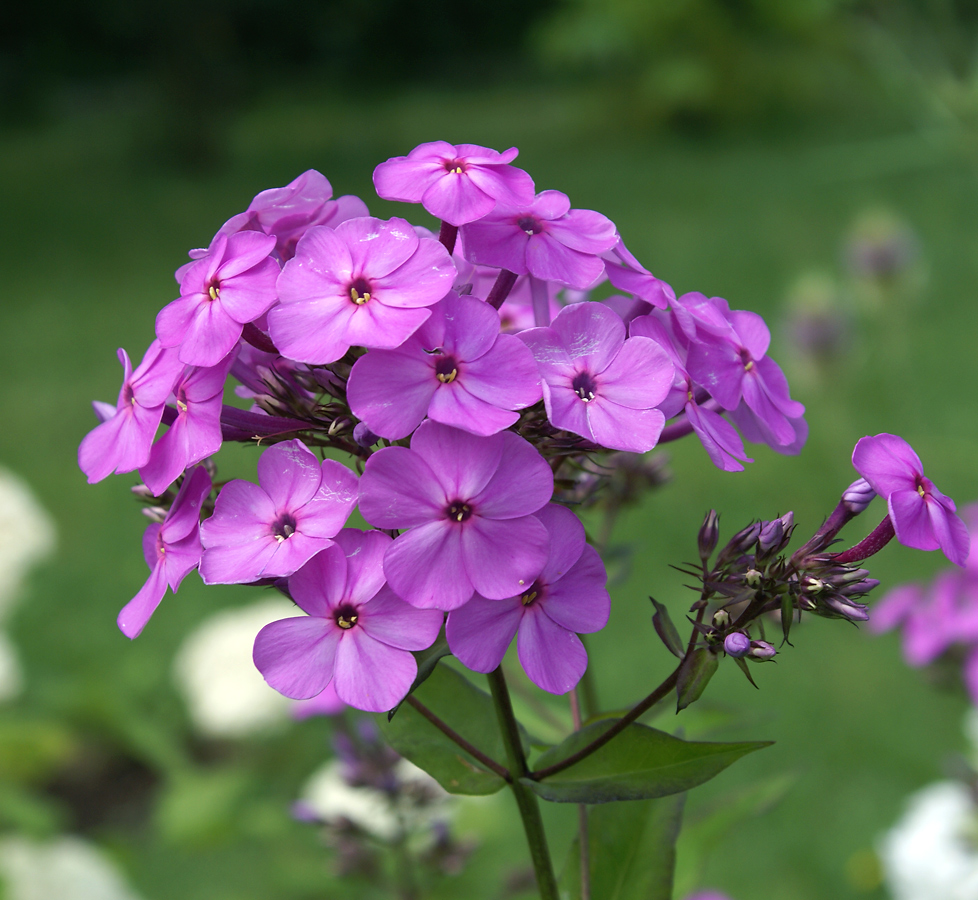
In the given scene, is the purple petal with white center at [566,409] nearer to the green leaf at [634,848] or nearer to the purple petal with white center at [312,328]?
the purple petal with white center at [312,328]

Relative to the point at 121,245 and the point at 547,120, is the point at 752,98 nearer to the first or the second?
the point at 547,120

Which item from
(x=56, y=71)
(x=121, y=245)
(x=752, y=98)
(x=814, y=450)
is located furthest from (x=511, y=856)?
(x=56, y=71)

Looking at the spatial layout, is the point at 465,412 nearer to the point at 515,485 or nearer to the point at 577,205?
the point at 515,485

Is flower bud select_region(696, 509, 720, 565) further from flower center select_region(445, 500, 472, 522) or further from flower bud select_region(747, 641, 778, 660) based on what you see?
flower center select_region(445, 500, 472, 522)

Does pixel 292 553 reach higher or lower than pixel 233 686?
higher

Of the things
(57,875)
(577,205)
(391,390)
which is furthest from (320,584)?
(577,205)

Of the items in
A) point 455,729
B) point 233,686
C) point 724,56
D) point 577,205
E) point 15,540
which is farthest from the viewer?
point 724,56

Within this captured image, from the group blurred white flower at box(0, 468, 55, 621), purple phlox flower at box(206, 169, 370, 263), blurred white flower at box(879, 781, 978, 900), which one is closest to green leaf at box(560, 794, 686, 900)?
purple phlox flower at box(206, 169, 370, 263)
